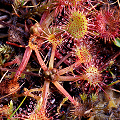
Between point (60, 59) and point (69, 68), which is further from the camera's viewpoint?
point (60, 59)

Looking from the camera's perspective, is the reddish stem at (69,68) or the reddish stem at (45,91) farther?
the reddish stem at (69,68)

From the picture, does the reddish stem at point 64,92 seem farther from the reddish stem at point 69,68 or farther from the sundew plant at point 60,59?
the reddish stem at point 69,68

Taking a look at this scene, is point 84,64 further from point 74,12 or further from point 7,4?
point 7,4

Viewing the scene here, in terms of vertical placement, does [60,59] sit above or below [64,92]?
above

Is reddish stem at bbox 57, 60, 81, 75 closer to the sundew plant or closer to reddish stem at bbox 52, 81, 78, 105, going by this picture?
the sundew plant

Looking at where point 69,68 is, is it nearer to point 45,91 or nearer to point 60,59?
point 60,59

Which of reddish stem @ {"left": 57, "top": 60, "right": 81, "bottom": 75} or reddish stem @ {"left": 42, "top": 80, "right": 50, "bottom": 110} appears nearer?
reddish stem @ {"left": 42, "top": 80, "right": 50, "bottom": 110}

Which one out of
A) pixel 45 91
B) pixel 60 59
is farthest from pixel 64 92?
pixel 60 59

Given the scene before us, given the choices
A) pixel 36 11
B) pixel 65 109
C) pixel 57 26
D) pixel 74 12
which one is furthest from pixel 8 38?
pixel 65 109

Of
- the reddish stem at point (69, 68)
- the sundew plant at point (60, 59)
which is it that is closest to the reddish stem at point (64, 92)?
the sundew plant at point (60, 59)

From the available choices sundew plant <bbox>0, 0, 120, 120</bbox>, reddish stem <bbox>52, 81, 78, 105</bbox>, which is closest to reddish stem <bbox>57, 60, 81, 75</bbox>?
sundew plant <bbox>0, 0, 120, 120</bbox>

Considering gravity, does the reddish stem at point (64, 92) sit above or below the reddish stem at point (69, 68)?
below
